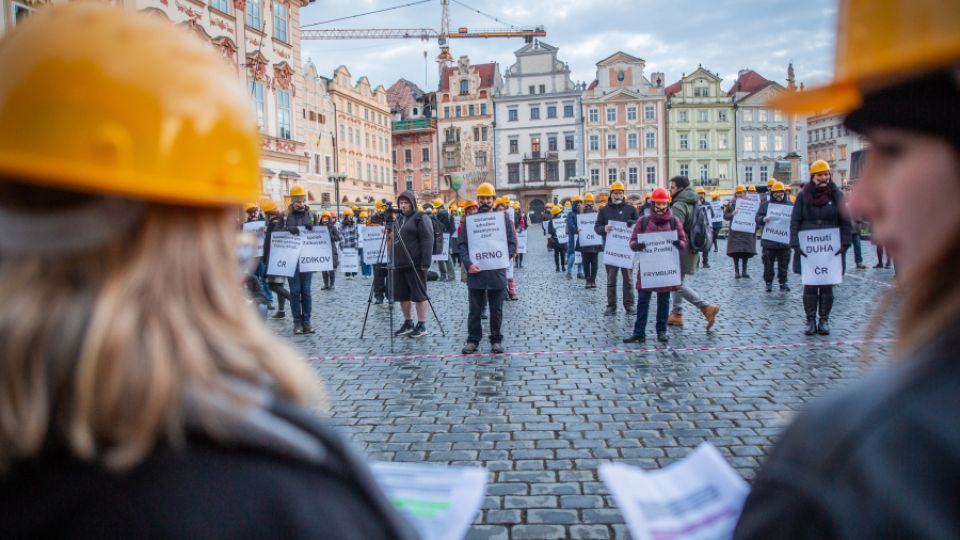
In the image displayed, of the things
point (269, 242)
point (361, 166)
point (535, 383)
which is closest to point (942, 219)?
point (535, 383)

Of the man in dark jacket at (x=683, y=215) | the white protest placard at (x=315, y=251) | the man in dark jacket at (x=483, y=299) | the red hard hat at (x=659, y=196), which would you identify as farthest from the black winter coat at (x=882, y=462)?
the white protest placard at (x=315, y=251)

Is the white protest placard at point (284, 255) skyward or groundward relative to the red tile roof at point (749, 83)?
groundward

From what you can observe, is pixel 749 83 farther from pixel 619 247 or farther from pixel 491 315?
pixel 491 315

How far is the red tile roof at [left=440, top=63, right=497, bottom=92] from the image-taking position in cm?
8314

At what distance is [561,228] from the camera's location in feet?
63.1

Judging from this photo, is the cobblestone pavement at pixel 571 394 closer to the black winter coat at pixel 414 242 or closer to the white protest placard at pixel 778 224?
the black winter coat at pixel 414 242

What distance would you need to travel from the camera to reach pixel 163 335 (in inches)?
40.2

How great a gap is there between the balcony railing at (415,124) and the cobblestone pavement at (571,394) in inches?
2922

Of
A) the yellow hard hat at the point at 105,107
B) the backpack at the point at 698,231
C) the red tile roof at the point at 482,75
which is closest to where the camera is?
the yellow hard hat at the point at 105,107

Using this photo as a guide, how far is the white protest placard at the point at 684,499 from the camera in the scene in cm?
129

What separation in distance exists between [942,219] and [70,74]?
4.06ft

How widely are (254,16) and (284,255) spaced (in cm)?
2241

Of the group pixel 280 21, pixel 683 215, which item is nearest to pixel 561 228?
pixel 683 215

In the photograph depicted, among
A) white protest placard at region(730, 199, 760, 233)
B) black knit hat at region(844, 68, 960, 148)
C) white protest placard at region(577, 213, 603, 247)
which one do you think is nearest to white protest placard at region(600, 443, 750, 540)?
black knit hat at region(844, 68, 960, 148)
